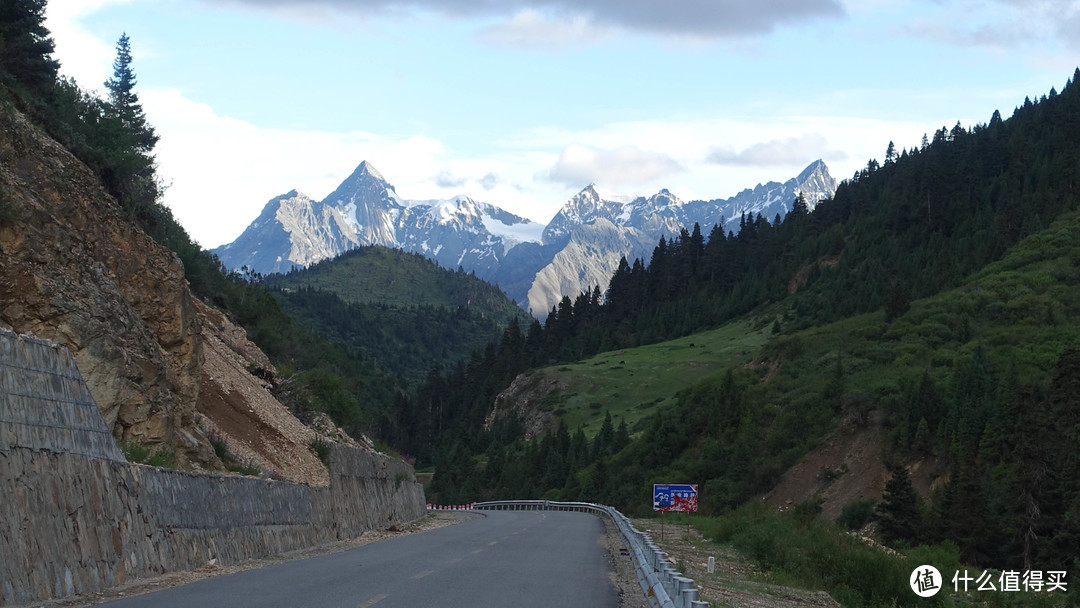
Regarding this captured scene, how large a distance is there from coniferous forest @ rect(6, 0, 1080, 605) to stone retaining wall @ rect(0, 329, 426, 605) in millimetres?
6712

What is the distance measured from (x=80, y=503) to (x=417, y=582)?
484 cm

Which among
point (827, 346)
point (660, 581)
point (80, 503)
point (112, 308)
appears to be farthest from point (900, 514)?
point (827, 346)

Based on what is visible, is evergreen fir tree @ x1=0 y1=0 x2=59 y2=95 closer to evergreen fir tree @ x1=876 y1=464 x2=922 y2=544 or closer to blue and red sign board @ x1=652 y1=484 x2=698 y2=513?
blue and red sign board @ x1=652 y1=484 x2=698 y2=513

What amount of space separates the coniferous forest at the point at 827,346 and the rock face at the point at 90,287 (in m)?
1.16

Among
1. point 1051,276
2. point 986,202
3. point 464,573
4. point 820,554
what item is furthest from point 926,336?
point 464,573

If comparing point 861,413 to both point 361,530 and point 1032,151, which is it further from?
point 1032,151

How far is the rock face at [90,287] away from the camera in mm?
20156

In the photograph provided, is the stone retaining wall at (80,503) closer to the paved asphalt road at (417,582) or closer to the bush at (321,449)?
the paved asphalt road at (417,582)

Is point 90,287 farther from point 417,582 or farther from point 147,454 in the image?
point 417,582

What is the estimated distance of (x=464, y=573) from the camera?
17.2 m

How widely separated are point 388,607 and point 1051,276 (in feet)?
258

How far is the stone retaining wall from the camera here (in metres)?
12.9

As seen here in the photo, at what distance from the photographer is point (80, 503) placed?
14.3 m

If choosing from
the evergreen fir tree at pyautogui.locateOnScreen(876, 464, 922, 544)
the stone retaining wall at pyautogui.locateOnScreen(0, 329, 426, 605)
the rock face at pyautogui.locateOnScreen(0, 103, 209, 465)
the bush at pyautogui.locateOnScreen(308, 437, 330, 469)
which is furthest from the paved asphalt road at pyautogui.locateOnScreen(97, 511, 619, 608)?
the evergreen fir tree at pyautogui.locateOnScreen(876, 464, 922, 544)
